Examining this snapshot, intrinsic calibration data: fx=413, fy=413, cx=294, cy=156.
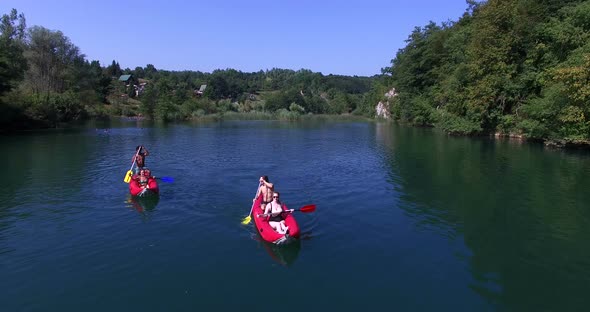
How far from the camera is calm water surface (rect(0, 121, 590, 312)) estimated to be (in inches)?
387

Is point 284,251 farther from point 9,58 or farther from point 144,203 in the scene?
point 9,58

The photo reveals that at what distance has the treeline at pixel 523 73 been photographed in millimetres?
32125

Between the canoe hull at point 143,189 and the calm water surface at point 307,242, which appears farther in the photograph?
the canoe hull at point 143,189

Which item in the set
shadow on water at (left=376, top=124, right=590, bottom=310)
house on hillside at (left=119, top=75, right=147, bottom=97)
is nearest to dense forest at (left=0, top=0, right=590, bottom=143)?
shadow on water at (left=376, top=124, right=590, bottom=310)

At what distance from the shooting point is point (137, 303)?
9.48 meters

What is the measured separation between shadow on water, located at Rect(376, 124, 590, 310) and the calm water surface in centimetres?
6

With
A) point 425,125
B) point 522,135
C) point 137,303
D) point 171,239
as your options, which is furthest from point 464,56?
point 137,303

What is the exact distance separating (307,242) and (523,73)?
38.1 meters

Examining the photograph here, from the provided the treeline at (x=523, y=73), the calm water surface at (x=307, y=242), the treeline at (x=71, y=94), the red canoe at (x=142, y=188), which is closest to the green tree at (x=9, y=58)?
the treeline at (x=71, y=94)

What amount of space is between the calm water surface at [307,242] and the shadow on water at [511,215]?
0.06 metres

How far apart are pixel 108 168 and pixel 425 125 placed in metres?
56.2

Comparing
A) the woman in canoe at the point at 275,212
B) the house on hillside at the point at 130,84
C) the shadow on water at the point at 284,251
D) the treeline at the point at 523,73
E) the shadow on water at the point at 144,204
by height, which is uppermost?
the house on hillside at the point at 130,84

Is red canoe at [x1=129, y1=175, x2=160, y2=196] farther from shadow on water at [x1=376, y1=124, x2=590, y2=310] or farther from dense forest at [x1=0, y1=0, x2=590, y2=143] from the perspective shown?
dense forest at [x1=0, y1=0, x2=590, y2=143]

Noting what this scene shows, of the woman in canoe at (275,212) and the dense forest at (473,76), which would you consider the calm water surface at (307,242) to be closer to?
the woman in canoe at (275,212)
